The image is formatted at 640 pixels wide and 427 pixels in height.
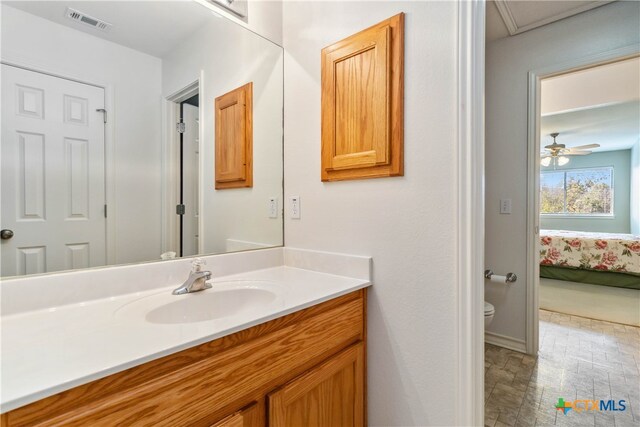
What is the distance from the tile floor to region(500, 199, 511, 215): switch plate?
40.6 inches

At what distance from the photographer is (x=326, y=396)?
102cm

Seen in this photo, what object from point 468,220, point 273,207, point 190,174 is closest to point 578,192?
point 468,220

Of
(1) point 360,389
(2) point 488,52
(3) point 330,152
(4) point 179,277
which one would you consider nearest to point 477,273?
(1) point 360,389

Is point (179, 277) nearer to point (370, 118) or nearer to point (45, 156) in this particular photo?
point (45, 156)

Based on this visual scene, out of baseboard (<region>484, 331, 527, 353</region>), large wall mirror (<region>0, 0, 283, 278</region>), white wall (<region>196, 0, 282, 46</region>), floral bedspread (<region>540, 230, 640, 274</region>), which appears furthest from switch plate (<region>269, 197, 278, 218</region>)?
floral bedspread (<region>540, 230, 640, 274</region>)

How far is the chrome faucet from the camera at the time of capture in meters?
1.07

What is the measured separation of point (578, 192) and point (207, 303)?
8.63 m

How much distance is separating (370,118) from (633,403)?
206 cm

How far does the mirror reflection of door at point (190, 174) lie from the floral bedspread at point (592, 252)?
174 inches

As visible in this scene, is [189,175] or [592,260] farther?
[592,260]

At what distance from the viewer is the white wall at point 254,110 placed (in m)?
1.30

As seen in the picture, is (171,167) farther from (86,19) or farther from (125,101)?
(86,19)

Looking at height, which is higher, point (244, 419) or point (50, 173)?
point (50, 173)

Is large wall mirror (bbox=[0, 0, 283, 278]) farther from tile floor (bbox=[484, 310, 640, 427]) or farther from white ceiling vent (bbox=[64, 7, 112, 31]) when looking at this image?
tile floor (bbox=[484, 310, 640, 427])
